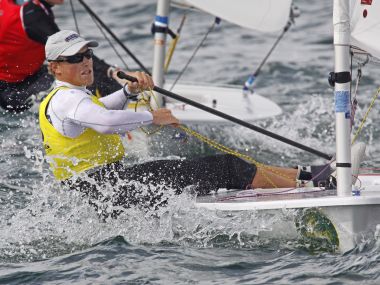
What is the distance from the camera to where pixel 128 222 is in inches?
210

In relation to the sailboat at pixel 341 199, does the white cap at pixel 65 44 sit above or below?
above

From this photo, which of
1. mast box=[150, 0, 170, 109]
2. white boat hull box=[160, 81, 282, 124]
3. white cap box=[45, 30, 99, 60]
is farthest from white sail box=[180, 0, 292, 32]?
white cap box=[45, 30, 99, 60]

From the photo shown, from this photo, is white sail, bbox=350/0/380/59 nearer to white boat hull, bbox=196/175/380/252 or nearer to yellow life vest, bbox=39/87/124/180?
white boat hull, bbox=196/175/380/252

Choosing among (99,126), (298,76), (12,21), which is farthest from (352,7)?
(298,76)

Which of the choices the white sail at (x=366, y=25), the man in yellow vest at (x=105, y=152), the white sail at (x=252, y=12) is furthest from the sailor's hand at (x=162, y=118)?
the white sail at (x=252, y=12)

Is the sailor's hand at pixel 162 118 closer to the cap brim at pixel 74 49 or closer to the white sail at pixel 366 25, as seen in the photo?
the cap brim at pixel 74 49

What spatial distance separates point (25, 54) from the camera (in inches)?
285

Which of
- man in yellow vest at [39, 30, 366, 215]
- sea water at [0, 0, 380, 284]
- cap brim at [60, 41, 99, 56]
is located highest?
cap brim at [60, 41, 99, 56]

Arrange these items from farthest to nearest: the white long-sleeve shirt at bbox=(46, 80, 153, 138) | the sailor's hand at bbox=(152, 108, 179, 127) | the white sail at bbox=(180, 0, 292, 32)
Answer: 1. the white sail at bbox=(180, 0, 292, 32)
2. the sailor's hand at bbox=(152, 108, 179, 127)
3. the white long-sleeve shirt at bbox=(46, 80, 153, 138)

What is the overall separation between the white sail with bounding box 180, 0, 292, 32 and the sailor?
92 centimetres

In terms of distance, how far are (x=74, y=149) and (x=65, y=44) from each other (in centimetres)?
53

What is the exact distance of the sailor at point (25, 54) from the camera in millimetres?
7059

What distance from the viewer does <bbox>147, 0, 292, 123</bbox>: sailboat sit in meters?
6.96

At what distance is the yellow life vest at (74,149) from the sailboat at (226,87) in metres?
1.04
